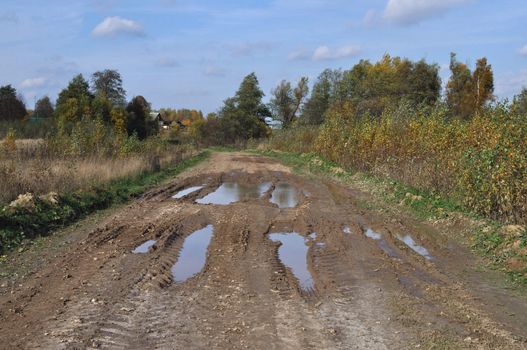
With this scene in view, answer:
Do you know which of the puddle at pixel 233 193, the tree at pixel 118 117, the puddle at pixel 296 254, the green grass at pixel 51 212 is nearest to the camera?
the puddle at pixel 296 254

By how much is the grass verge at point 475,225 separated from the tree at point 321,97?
141ft

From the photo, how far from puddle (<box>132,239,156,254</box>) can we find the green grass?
2.24 m

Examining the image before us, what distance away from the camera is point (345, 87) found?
59.8 m

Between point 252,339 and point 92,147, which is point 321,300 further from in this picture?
point 92,147

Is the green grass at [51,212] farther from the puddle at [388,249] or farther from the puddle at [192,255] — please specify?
the puddle at [388,249]

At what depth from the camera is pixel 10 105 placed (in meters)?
49.0

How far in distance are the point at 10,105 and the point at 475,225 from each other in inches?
1889

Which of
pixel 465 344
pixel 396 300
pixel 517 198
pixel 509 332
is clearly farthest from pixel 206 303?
pixel 517 198

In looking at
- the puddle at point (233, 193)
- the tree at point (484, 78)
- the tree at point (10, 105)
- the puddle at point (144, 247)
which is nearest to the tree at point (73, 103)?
the tree at point (10, 105)

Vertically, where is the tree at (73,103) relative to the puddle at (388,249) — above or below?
above

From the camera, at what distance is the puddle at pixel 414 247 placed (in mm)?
9555

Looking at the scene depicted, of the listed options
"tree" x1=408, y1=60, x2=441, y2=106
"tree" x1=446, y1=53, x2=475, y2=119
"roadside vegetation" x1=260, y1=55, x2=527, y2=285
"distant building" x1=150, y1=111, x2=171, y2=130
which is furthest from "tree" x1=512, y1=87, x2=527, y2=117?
"distant building" x1=150, y1=111, x2=171, y2=130

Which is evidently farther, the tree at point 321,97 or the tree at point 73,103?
the tree at point 321,97

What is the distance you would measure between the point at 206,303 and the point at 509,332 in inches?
136
